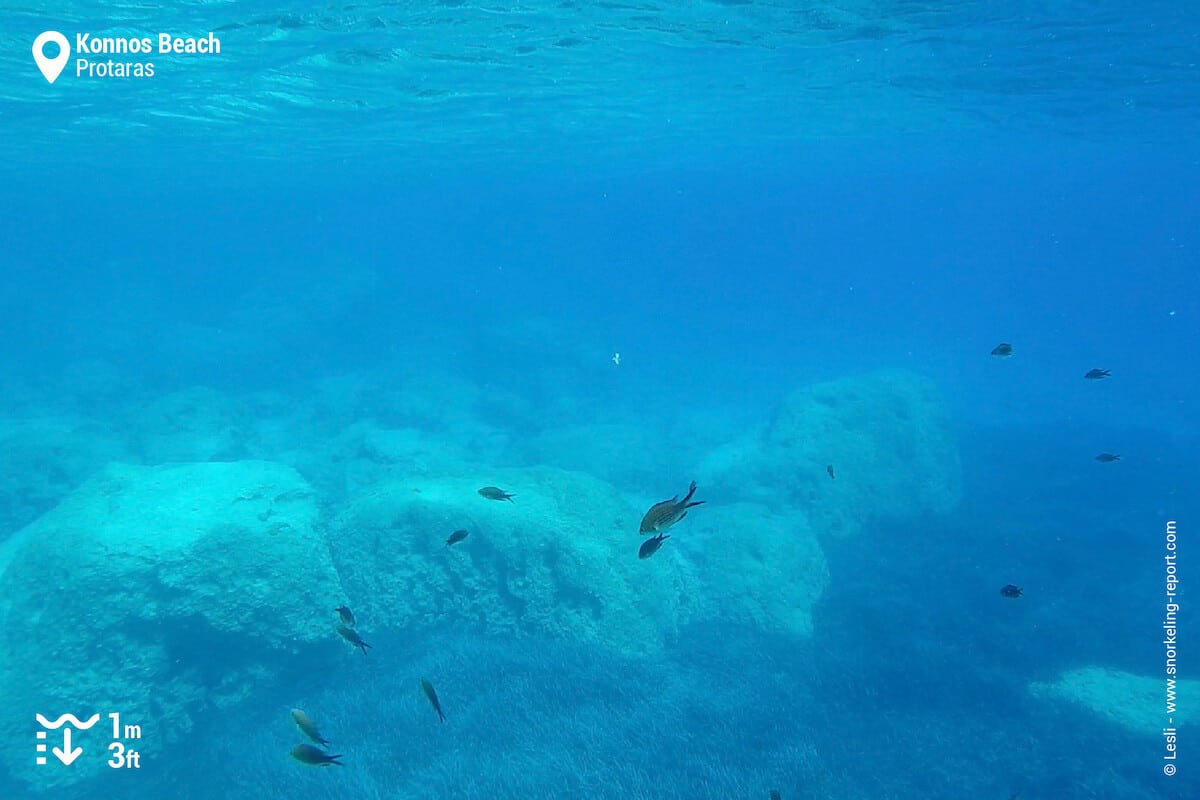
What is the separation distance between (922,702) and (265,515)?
1080 cm

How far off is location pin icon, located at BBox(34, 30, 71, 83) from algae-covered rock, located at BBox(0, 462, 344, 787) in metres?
14.7

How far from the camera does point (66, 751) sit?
8.84 metres

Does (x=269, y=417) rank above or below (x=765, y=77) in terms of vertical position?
below

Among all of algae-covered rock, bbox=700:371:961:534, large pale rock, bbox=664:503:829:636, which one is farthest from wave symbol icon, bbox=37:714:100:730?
algae-covered rock, bbox=700:371:961:534

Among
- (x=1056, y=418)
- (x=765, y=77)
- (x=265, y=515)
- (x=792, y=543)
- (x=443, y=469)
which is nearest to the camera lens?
(x=265, y=515)

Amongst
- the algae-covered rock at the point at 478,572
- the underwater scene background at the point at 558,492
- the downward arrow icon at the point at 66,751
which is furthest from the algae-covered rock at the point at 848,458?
the downward arrow icon at the point at 66,751

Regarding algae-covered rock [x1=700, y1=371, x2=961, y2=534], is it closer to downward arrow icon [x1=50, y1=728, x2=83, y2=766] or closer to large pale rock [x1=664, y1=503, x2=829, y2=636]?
large pale rock [x1=664, y1=503, x2=829, y2=636]

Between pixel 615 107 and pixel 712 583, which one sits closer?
pixel 712 583

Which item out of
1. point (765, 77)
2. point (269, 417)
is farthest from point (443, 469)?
point (765, 77)

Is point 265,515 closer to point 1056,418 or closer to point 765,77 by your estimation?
point 765,77

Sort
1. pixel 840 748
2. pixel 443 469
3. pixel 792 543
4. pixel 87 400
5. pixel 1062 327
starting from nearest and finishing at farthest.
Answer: pixel 840 748 → pixel 443 469 → pixel 792 543 → pixel 87 400 → pixel 1062 327

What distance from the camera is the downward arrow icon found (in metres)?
8.83

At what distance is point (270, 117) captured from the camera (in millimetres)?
29688

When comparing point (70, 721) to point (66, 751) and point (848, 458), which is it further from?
point (848, 458)
